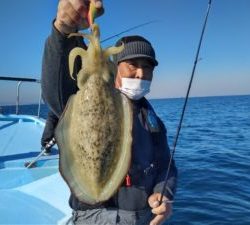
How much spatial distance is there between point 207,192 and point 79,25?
786 centimetres

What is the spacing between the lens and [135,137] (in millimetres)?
2854

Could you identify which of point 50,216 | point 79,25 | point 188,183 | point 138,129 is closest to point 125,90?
point 138,129

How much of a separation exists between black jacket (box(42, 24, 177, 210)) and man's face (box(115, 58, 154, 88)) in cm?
26

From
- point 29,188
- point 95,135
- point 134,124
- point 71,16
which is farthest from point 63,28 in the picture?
point 29,188

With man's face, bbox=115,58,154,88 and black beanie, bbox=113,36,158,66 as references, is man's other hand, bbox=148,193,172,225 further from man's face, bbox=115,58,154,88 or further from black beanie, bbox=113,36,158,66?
black beanie, bbox=113,36,158,66

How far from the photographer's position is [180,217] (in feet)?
24.8

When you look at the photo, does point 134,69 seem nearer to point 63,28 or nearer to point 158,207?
point 63,28

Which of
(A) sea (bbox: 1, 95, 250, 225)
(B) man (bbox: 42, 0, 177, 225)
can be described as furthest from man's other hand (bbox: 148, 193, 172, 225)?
(A) sea (bbox: 1, 95, 250, 225)

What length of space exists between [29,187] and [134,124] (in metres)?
2.62

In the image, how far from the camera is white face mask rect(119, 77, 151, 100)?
3.01 m

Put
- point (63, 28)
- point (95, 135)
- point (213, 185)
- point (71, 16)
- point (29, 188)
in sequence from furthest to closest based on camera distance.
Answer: point (213, 185), point (29, 188), point (63, 28), point (71, 16), point (95, 135)

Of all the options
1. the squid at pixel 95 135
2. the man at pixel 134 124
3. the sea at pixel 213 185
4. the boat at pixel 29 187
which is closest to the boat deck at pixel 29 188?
the boat at pixel 29 187

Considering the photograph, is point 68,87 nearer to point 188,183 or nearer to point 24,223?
point 24,223

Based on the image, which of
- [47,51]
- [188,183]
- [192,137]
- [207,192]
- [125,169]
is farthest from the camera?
[192,137]
